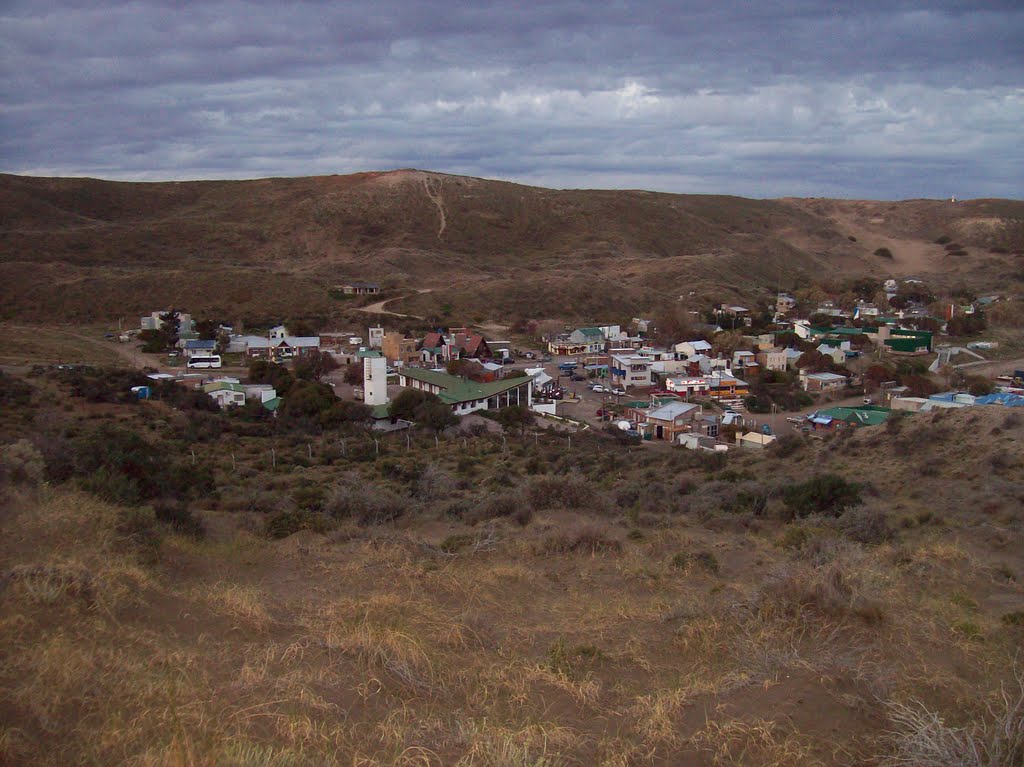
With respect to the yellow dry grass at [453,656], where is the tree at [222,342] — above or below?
below

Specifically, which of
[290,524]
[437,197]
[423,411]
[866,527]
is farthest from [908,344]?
[437,197]

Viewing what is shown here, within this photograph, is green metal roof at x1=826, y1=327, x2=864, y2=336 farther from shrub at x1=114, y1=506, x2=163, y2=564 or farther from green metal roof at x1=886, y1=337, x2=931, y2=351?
shrub at x1=114, y1=506, x2=163, y2=564

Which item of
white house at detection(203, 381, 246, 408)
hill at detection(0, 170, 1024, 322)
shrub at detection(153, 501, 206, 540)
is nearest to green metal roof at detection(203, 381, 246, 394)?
white house at detection(203, 381, 246, 408)

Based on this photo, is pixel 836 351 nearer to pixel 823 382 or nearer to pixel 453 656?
pixel 823 382

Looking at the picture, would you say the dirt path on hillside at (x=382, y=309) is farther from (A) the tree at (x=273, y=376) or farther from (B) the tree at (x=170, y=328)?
(A) the tree at (x=273, y=376)

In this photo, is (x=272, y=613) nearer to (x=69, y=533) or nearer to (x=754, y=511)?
(x=69, y=533)

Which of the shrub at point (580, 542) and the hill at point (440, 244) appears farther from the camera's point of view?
the hill at point (440, 244)

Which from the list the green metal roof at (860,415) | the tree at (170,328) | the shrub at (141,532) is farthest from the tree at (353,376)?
the shrub at (141,532)

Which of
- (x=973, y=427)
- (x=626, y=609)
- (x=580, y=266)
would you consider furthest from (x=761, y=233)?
(x=626, y=609)
